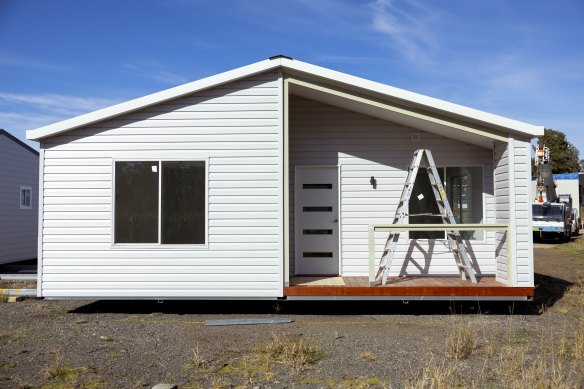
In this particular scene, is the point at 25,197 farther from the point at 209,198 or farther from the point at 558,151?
the point at 558,151

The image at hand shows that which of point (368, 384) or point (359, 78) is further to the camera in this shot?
point (359, 78)

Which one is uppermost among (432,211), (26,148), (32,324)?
(26,148)

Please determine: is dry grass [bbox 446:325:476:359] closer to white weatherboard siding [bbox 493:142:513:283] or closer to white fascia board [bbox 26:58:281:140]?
white weatherboard siding [bbox 493:142:513:283]

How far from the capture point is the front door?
10.3 m

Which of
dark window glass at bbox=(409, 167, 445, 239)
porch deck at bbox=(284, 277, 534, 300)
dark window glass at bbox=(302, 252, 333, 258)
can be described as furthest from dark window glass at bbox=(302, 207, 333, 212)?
porch deck at bbox=(284, 277, 534, 300)

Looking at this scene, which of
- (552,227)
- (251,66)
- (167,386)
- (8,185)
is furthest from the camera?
(552,227)

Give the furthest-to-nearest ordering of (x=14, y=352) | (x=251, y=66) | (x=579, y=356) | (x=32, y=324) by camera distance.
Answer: (x=251, y=66)
(x=32, y=324)
(x=14, y=352)
(x=579, y=356)

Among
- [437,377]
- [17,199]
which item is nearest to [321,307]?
[437,377]

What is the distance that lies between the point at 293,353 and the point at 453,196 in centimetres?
562

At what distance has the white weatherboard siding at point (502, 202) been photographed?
29.0 feet

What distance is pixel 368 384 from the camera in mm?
5238

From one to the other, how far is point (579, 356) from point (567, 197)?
28.7m

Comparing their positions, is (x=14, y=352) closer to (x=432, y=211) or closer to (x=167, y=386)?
(x=167, y=386)

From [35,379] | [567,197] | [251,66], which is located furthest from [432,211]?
[567,197]
